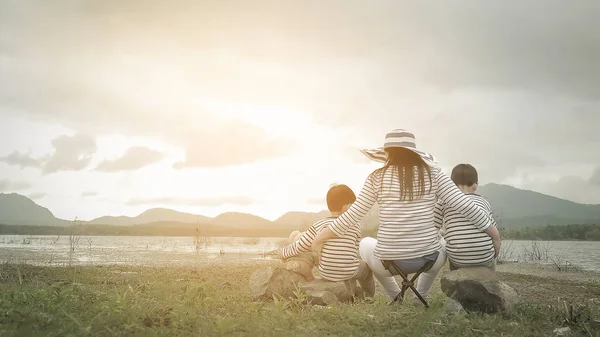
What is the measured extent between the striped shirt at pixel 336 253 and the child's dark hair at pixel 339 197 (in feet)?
0.67

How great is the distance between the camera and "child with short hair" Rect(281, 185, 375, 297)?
6.84m

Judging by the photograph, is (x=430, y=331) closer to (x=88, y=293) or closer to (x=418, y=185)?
(x=418, y=185)

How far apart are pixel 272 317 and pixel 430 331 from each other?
151cm

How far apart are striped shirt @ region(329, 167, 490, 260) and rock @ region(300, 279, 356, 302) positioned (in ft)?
2.48

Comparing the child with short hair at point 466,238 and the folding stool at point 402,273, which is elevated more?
the child with short hair at point 466,238

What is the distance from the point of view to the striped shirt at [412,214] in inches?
239

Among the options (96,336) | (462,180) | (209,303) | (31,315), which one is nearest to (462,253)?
(462,180)

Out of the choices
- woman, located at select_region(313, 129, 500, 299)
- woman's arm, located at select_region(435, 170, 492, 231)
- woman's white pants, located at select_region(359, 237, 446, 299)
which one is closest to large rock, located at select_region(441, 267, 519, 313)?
woman's white pants, located at select_region(359, 237, 446, 299)

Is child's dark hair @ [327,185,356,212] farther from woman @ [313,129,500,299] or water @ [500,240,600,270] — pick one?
water @ [500,240,600,270]

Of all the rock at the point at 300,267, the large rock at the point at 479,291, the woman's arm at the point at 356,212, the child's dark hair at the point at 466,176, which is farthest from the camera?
the rock at the point at 300,267

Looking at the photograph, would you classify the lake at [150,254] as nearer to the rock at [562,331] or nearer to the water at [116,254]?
the water at [116,254]

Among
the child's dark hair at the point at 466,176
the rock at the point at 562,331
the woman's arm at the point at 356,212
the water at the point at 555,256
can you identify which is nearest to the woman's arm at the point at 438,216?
the child's dark hair at the point at 466,176

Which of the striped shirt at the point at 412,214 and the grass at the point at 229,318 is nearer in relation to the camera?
the grass at the point at 229,318

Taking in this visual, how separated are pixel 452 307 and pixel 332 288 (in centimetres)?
158
